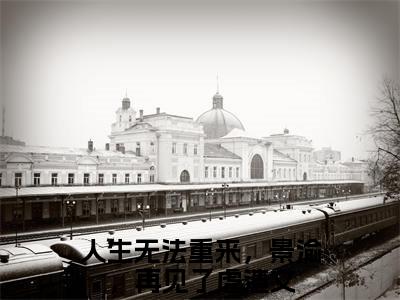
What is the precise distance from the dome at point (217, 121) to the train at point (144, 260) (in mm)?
27754

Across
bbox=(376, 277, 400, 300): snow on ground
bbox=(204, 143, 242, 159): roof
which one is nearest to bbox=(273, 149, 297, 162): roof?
bbox=(204, 143, 242, 159): roof

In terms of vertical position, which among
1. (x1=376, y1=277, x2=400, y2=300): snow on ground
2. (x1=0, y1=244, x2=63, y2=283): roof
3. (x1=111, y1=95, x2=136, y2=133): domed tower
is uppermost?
(x1=111, y1=95, x2=136, y2=133): domed tower

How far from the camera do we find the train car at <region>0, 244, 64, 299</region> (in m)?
5.39

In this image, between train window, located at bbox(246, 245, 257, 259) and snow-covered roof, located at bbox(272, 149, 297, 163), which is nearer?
train window, located at bbox(246, 245, 257, 259)

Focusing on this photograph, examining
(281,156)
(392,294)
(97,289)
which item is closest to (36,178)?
(97,289)

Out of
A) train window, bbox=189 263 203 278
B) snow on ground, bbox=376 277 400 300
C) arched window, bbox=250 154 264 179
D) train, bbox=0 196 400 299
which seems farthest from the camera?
arched window, bbox=250 154 264 179

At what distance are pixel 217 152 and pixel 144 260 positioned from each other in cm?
2569

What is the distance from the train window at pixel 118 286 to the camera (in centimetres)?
647

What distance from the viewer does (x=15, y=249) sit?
6.05m

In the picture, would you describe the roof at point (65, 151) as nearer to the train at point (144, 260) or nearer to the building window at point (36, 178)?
the building window at point (36, 178)

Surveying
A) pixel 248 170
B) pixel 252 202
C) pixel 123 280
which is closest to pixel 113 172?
pixel 252 202

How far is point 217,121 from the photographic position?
127 feet

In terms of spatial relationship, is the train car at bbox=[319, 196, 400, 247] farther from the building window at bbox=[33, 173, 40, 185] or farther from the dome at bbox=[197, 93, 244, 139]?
the dome at bbox=[197, 93, 244, 139]

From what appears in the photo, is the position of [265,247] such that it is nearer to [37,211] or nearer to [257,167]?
[37,211]
